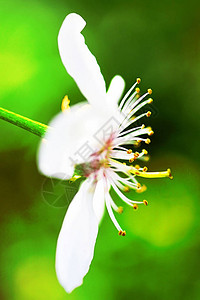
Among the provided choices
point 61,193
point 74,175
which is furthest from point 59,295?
point 74,175

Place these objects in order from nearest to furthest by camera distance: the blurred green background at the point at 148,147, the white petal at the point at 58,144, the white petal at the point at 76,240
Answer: the white petal at the point at 58,144 → the white petal at the point at 76,240 → the blurred green background at the point at 148,147

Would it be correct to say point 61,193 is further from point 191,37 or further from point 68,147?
point 191,37

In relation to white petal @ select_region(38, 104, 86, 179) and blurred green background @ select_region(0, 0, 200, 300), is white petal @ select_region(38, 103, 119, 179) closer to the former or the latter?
white petal @ select_region(38, 104, 86, 179)

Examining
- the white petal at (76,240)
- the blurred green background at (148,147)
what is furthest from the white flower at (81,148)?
the blurred green background at (148,147)

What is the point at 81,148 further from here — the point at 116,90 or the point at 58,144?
the point at 116,90

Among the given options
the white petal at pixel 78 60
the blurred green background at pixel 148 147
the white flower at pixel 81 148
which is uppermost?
the white petal at pixel 78 60

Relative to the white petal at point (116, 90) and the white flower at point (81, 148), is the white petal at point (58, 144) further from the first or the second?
the white petal at point (116, 90)

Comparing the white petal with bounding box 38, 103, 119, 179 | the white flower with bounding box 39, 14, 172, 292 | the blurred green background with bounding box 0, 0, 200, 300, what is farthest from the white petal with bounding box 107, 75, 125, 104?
the blurred green background with bounding box 0, 0, 200, 300
